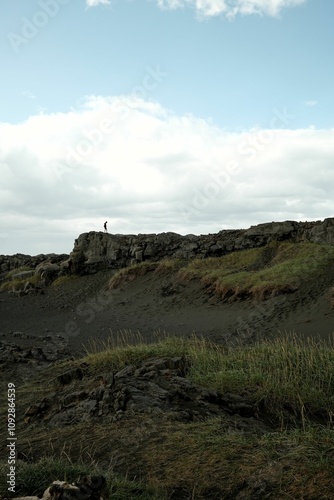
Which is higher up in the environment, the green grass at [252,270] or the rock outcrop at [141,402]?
the green grass at [252,270]

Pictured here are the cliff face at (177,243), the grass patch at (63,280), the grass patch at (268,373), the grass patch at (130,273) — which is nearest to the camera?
the grass patch at (268,373)

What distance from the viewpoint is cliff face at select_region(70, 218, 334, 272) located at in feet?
70.0

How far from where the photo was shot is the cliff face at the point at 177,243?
2134 centimetres

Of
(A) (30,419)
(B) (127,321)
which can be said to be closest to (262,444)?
(A) (30,419)

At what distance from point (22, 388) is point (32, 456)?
4.47 m

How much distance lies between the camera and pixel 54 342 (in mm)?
Answer: 15359

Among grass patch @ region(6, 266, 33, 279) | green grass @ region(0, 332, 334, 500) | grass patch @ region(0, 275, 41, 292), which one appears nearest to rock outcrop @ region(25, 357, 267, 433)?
green grass @ region(0, 332, 334, 500)

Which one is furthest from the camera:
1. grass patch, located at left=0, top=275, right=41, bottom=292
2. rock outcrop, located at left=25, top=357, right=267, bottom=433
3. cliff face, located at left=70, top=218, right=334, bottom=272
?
grass patch, located at left=0, top=275, right=41, bottom=292

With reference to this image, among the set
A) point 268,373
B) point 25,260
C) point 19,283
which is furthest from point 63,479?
point 25,260

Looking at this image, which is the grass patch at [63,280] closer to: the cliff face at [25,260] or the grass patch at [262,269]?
the cliff face at [25,260]

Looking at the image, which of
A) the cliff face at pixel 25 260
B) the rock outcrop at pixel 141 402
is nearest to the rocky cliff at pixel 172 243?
the cliff face at pixel 25 260

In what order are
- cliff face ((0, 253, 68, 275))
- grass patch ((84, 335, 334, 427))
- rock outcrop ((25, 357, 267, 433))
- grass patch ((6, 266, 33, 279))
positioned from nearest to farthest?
rock outcrop ((25, 357, 267, 433)) < grass patch ((84, 335, 334, 427)) < cliff face ((0, 253, 68, 275)) < grass patch ((6, 266, 33, 279))

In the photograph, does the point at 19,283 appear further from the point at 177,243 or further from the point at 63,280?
the point at 177,243

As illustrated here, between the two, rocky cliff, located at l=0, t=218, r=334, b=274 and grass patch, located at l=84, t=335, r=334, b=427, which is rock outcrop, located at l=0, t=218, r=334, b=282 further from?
grass patch, located at l=84, t=335, r=334, b=427
